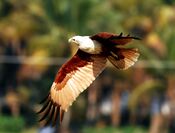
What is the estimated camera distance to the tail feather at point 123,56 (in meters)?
11.0

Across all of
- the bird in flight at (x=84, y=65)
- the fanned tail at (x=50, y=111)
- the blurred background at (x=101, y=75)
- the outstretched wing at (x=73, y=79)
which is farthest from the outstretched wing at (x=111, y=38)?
the blurred background at (x=101, y=75)

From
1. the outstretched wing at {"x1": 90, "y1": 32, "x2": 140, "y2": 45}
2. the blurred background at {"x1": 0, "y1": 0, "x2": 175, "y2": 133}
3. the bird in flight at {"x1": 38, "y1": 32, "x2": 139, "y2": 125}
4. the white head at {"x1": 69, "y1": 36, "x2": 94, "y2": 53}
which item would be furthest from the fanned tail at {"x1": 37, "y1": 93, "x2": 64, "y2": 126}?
the blurred background at {"x1": 0, "y1": 0, "x2": 175, "y2": 133}

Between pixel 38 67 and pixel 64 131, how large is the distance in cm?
263

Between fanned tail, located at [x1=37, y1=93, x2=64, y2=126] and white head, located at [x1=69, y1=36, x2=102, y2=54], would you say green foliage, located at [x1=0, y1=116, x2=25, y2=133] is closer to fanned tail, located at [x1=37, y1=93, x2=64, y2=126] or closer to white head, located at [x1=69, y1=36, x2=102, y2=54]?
fanned tail, located at [x1=37, y1=93, x2=64, y2=126]

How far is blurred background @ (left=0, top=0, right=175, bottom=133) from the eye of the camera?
30.4 meters

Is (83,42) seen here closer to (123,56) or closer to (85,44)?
(85,44)

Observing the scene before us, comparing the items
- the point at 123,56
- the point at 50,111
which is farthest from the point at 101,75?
the point at 50,111

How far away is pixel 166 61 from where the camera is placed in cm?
3073

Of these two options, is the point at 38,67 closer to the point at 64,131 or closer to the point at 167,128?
the point at 64,131

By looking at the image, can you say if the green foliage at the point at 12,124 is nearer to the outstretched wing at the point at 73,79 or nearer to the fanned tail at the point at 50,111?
the outstretched wing at the point at 73,79

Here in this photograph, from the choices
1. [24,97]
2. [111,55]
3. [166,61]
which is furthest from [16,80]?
[111,55]

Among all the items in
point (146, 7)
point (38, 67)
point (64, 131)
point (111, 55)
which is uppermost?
point (146, 7)

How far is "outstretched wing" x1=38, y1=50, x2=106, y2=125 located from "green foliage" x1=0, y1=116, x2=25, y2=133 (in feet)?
71.4

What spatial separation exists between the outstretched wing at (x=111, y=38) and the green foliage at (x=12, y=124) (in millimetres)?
22359
